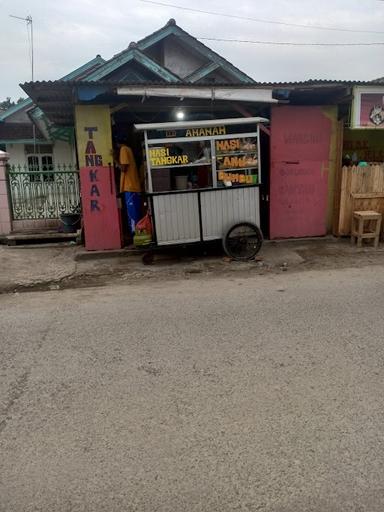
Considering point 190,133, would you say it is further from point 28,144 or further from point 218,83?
point 28,144

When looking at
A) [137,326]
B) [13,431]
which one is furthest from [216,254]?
[13,431]

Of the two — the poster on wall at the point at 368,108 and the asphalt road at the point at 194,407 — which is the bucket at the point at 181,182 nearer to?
the asphalt road at the point at 194,407

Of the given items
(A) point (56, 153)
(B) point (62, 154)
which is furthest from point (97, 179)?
(A) point (56, 153)

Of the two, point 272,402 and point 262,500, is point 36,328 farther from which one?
point 262,500

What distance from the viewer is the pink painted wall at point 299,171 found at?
30.2 feet

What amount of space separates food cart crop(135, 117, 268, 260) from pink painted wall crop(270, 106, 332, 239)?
59.4 inches

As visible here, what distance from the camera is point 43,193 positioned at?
33.9 ft

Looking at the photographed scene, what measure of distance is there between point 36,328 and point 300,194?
6.56 metres

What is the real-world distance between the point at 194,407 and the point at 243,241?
5062mm

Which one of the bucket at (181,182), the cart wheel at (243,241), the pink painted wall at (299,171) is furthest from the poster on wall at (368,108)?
the bucket at (181,182)

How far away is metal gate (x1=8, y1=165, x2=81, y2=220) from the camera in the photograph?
395 inches

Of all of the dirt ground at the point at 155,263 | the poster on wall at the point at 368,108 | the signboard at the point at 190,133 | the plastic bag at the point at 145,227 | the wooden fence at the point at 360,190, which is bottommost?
the dirt ground at the point at 155,263

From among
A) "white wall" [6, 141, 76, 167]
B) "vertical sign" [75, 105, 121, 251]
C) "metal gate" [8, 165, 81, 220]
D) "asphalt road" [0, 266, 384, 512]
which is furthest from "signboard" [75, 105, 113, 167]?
"white wall" [6, 141, 76, 167]

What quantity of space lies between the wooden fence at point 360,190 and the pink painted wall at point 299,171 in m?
0.40
